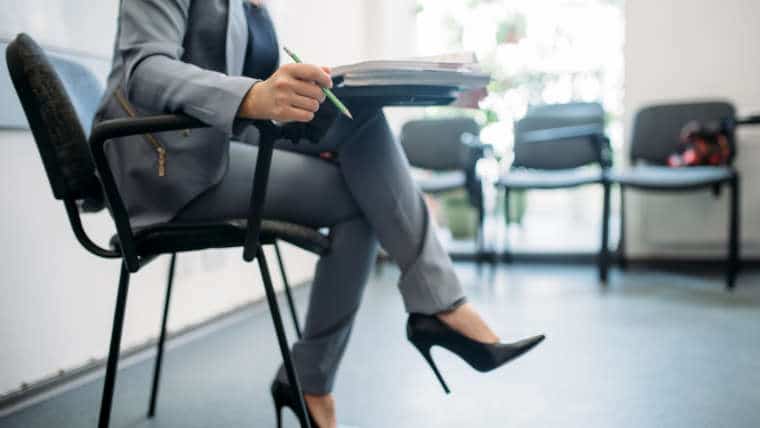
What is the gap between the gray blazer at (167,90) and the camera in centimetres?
84

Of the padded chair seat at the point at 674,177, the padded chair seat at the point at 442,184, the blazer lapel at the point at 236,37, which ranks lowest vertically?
the padded chair seat at the point at 442,184

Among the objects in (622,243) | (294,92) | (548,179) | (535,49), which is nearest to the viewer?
(294,92)

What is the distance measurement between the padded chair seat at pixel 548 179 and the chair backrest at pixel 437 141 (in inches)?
12.4

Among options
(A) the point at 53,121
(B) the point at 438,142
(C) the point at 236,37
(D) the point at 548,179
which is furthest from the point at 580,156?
(A) the point at 53,121

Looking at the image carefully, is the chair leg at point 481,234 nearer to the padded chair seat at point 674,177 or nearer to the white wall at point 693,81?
the padded chair seat at point 674,177

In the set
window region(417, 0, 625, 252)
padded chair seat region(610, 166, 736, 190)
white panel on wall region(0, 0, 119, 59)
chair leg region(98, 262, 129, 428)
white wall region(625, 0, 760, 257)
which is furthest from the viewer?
window region(417, 0, 625, 252)

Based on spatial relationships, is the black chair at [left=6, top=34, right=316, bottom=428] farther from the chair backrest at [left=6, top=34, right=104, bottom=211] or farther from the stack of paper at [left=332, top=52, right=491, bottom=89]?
the stack of paper at [left=332, top=52, right=491, bottom=89]

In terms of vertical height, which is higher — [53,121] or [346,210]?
[53,121]

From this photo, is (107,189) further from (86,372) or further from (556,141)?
(556,141)

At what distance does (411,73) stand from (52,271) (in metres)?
1.18

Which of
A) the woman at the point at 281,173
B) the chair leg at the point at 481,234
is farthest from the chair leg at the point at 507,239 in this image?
the woman at the point at 281,173

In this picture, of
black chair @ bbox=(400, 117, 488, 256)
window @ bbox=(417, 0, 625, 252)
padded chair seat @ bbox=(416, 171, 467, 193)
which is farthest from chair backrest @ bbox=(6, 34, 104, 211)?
window @ bbox=(417, 0, 625, 252)

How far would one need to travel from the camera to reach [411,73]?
839mm

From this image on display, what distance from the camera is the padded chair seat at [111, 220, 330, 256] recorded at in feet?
3.03
